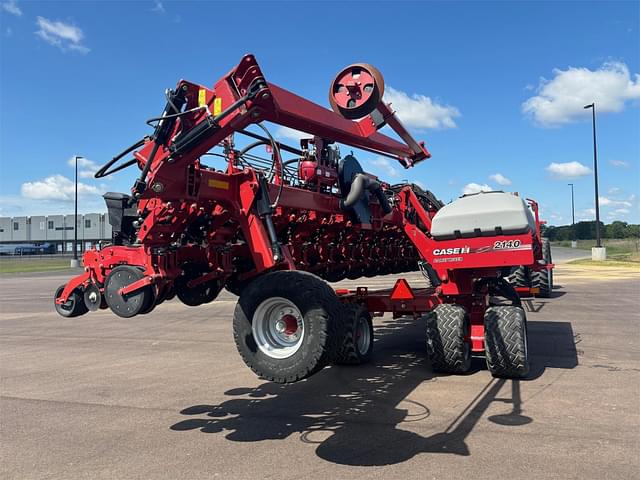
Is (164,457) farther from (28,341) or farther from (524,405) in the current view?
(28,341)

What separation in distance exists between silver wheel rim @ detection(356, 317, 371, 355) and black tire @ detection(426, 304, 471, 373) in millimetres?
1138

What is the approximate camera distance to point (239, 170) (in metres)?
5.75

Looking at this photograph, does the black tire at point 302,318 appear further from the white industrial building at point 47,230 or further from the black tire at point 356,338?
the white industrial building at point 47,230

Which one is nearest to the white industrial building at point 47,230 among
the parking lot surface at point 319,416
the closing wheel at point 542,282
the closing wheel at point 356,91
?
the closing wheel at point 542,282

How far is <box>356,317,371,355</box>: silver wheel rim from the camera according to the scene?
316 inches

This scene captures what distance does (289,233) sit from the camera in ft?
26.6

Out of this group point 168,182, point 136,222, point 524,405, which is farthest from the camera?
point 524,405

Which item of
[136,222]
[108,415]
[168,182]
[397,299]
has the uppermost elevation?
[168,182]

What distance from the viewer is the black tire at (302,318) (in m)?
4.27

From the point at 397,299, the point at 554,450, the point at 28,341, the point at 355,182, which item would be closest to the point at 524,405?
the point at 554,450

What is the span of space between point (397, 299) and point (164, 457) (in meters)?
4.42

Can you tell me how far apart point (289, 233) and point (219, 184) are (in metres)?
2.80

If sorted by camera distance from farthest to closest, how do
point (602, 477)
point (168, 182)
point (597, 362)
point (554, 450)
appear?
point (597, 362)
point (168, 182)
point (554, 450)
point (602, 477)

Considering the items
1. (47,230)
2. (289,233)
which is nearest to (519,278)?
(289,233)
